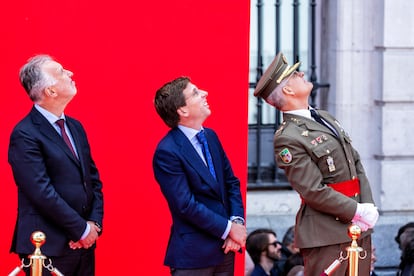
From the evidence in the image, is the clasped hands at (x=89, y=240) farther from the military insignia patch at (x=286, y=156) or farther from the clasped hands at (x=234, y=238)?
the military insignia patch at (x=286, y=156)

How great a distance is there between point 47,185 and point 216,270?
90cm

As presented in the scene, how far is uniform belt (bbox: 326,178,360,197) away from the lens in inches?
218

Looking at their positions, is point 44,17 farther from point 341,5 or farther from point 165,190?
A: point 341,5

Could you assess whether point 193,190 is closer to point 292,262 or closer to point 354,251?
point 354,251

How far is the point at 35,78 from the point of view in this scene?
17.4 ft

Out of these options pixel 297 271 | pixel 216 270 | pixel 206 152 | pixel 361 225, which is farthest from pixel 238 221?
pixel 297 271

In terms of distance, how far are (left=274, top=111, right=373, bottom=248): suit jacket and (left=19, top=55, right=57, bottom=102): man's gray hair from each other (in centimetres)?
110

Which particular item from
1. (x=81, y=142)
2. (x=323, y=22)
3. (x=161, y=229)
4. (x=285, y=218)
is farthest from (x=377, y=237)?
(x=81, y=142)

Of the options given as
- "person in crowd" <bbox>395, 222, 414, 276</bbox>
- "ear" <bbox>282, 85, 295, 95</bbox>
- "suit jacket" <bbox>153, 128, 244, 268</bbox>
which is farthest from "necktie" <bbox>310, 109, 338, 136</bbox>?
"person in crowd" <bbox>395, 222, 414, 276</bbox>

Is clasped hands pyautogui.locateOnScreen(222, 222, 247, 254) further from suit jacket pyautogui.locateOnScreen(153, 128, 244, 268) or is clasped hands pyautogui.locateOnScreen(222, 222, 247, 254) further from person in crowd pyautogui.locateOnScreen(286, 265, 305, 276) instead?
person in crowd pyautogui.locateOnScreen(286, 265, 305, 276)

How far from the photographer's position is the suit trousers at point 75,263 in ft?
17.3

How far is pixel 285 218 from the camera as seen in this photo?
343 inches

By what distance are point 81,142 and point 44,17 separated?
0.68 m

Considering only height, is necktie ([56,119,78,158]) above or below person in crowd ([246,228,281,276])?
above
